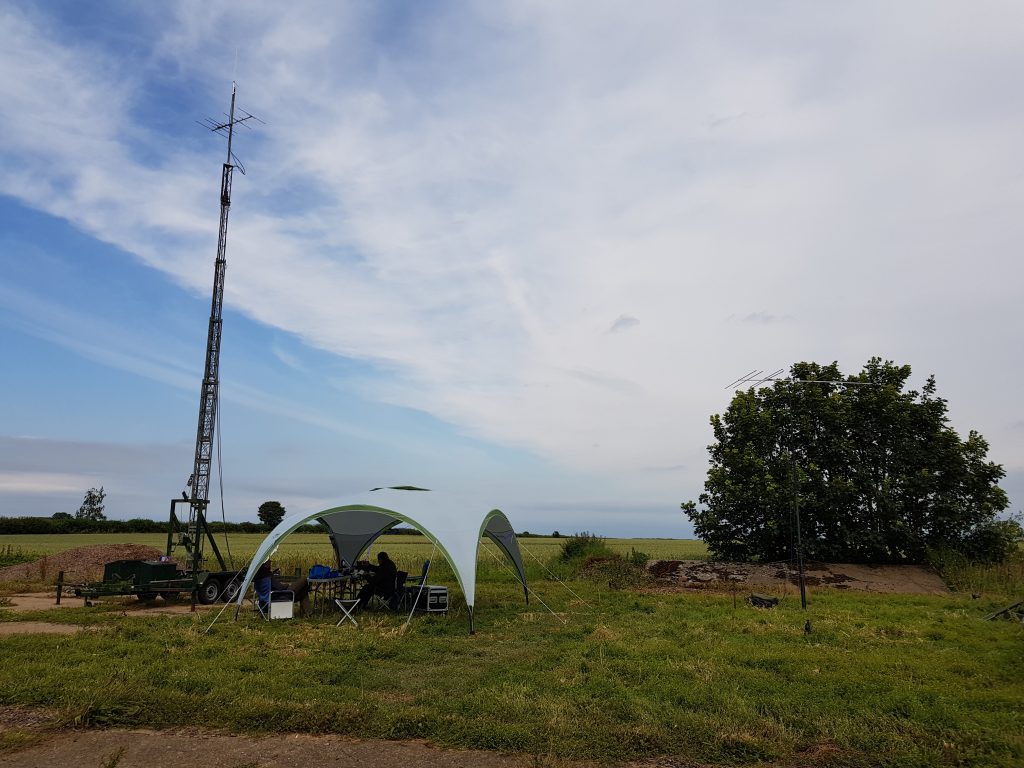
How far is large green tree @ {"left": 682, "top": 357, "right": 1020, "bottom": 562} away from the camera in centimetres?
2042

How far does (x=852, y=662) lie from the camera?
27.6 feet

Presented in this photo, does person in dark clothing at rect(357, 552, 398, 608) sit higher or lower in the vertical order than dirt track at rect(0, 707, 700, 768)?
higher

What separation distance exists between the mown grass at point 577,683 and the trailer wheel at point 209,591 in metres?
2.76

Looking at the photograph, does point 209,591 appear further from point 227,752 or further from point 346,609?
point 227,752

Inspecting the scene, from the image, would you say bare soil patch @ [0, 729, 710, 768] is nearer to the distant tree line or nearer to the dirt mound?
the dirt mound

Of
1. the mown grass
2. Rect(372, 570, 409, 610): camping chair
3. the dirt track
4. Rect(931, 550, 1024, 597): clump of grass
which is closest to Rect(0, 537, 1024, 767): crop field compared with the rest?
the mown grass

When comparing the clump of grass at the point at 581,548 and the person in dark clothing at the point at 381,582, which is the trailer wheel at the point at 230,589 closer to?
the person in dark clothing at the point at 381,582

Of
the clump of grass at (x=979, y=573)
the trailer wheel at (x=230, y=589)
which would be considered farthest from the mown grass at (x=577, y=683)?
the clump of grass at (x=979, y=573)

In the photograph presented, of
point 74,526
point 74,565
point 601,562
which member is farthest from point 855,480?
point 74,526

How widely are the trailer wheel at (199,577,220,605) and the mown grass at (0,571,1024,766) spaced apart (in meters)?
2.76

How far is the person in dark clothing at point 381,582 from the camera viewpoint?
43.2 ft

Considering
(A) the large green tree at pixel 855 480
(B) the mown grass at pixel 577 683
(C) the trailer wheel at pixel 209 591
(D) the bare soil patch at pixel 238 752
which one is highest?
(A) the large green tree at pixel 855 480

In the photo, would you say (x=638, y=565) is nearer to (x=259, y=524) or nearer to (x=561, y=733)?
(x=561, y=733)

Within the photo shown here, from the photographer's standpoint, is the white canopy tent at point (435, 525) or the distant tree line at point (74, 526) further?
the distant tree line at point (74, 526)
